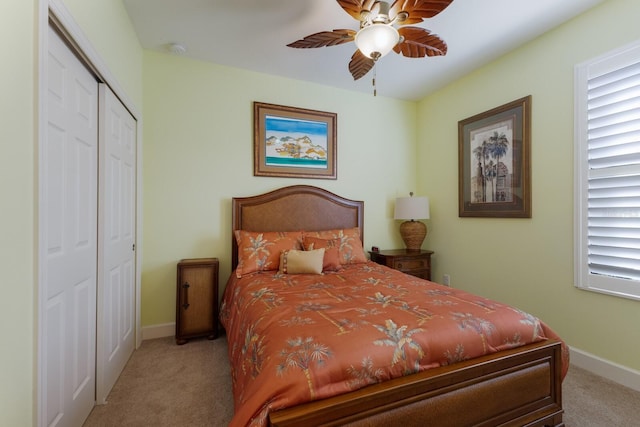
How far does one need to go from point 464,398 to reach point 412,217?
231 centimetres

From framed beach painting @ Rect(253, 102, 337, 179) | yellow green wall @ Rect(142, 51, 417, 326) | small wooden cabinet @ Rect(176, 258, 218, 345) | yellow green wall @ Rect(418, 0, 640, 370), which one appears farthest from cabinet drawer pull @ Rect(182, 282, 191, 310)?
yellow green wall @ Rect(418, 0, 640, 370)

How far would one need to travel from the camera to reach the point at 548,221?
2.44 m

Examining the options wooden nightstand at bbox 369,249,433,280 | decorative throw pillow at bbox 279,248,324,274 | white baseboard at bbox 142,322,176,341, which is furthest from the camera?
wooden nightstand at bbox 369,249,433,280

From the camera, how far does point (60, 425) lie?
1355 mm

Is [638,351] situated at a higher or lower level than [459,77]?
lower

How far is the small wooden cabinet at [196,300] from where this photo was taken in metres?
2.61

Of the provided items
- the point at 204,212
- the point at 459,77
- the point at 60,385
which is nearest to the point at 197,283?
the point at 204,212

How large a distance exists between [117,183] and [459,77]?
3.65 metres

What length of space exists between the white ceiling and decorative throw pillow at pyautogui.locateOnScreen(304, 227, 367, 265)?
1.80 m

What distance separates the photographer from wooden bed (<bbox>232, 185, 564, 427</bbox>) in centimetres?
104

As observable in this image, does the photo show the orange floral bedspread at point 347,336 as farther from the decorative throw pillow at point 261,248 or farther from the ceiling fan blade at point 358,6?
the ceiling fan blade at point 358,6

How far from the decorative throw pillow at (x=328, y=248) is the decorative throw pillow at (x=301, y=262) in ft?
0.36

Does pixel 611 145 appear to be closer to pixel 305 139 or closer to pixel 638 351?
pixel 638 351

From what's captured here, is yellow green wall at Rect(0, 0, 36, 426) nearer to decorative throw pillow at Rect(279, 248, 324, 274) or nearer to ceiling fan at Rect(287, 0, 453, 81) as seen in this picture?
ceiling fan at Rect(287, 0, 453, 81)
